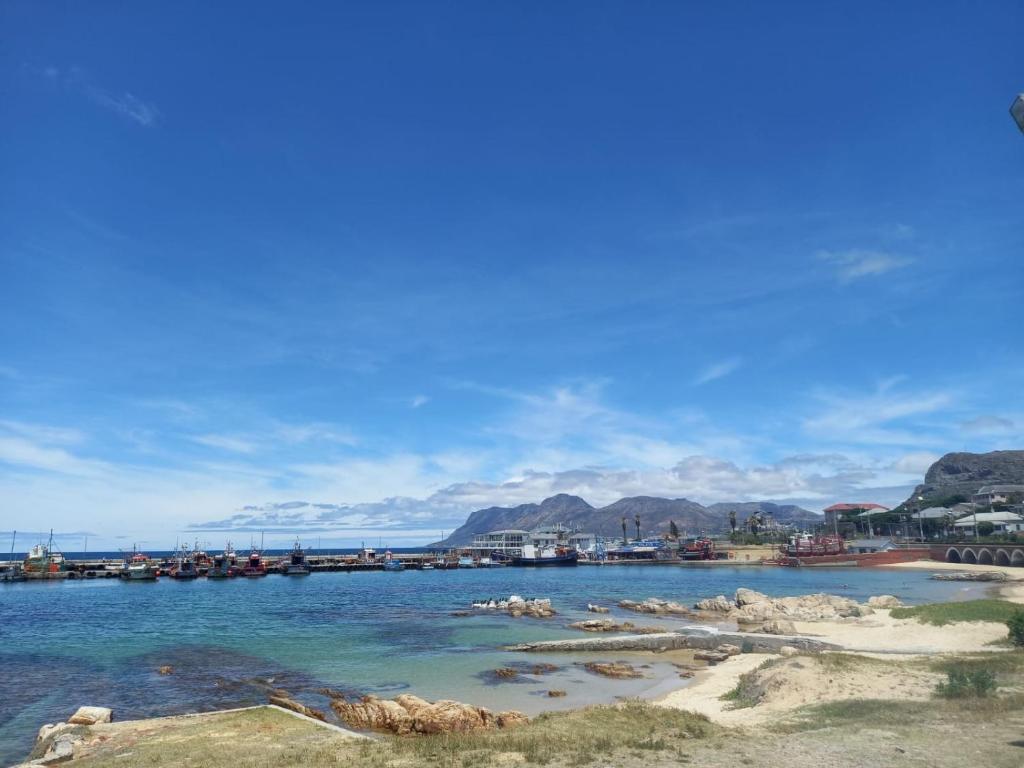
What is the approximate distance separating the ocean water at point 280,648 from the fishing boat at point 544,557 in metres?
74.1

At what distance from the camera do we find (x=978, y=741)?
Result: 13.5 metres

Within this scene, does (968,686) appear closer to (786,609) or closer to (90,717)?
(90,717)

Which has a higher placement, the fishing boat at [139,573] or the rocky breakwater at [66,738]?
the rocky breakwater at [66,738]

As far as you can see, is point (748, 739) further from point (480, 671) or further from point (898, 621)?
point (898, 621)

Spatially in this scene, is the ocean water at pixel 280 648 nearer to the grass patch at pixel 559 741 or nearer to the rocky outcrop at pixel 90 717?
the rocky outcrop at pixel 90 717

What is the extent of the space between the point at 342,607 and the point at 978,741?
2510 inches

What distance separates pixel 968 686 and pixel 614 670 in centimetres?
1622

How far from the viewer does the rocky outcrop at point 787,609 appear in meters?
46.3

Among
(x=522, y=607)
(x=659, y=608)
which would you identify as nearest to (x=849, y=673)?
(x=659, y=608)

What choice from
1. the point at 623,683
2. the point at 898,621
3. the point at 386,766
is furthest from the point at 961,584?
the point at 386,766

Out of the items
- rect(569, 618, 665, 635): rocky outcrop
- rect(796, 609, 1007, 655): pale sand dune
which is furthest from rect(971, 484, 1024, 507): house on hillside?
rect(569, 618, 665, 635): rocky outcrop

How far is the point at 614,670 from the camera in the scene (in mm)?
31266

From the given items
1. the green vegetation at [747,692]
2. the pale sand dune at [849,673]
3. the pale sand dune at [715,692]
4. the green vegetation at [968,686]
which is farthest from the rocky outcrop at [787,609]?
the green vegetation at [968,686]

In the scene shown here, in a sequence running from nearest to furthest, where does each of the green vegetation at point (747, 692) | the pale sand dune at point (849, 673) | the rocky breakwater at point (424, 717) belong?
the rocky breakwater at point (424, 717) → the pale sand dune at point (849, 673) → the green vegetation at point (747, 692)
